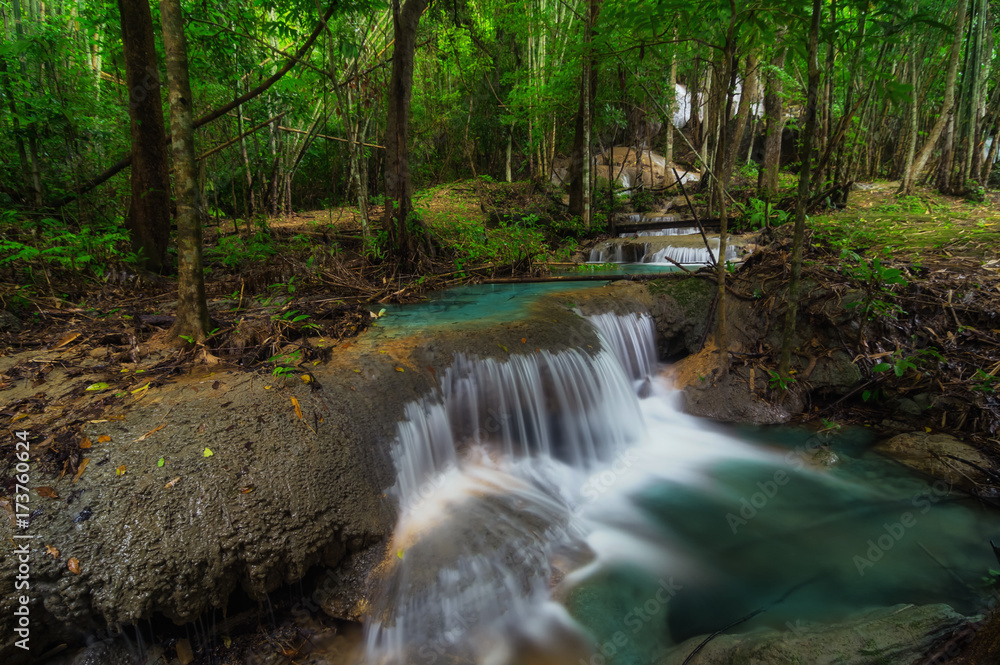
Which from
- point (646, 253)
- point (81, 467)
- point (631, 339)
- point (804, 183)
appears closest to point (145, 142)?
point (81, 467)

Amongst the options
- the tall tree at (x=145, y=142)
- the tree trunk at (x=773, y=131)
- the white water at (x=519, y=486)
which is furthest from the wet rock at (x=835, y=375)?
the tall tree at (x=145, y=142)

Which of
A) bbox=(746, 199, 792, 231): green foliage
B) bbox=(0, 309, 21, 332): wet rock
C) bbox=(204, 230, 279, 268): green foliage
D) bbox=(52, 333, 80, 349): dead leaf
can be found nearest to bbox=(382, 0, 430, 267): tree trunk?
bbox=(204, 230, 279, 268): green foliage

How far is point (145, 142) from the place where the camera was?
5.56 m

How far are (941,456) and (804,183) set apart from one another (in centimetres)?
278

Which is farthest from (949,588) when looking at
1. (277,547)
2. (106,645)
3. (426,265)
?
(426,265)

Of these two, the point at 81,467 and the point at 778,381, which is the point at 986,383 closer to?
the point at 778,381

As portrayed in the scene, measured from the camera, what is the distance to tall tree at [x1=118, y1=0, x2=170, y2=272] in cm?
532

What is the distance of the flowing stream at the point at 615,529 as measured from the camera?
8.91 ft

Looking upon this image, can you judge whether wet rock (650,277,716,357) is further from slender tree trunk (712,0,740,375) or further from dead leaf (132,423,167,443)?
dead leaf (132,423,167,443)

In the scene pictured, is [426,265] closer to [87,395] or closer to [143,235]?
[143,235]

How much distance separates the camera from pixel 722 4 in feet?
11.8

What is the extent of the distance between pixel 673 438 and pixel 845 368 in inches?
85.3

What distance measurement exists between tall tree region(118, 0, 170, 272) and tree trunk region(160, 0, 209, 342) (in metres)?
2.95

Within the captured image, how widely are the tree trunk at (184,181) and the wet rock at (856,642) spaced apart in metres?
4.14
